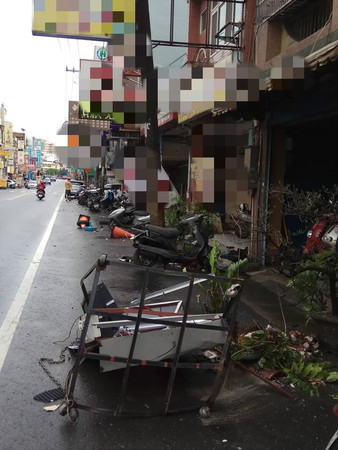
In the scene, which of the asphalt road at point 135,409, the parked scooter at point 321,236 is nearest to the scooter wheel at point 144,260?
the asphalt road at point 135,409

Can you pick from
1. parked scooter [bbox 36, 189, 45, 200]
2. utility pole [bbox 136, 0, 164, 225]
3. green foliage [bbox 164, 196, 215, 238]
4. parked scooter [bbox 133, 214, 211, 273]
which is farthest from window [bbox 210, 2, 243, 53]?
parked scooter [bbox 36, 189, 45, 200]

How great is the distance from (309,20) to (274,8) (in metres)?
0.84

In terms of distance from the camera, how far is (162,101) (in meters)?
9.21

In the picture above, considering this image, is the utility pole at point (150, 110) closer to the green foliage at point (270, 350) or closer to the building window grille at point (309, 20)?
the building window grille at point (309, 20)

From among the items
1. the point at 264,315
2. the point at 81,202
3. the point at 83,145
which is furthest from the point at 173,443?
the point at 81,202

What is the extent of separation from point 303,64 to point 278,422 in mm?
4272

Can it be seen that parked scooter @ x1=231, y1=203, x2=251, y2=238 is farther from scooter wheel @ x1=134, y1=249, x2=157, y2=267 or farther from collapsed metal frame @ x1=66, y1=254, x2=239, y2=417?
collapsed metal frame @ x1=66, y1=254, x2=239, y2=417

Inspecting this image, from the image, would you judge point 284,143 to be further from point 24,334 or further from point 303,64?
point 24,334

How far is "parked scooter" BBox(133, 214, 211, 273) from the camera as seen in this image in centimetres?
769

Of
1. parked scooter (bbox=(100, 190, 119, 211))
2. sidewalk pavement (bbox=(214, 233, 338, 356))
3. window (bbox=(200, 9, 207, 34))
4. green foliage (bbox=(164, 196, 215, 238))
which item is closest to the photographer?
sidewalk pavement (bbox=(214, 233, 338, 356))

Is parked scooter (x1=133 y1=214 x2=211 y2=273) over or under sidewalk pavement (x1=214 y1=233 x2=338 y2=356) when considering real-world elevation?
over

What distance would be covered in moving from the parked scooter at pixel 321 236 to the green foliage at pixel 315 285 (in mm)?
1026

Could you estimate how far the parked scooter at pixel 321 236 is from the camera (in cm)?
562

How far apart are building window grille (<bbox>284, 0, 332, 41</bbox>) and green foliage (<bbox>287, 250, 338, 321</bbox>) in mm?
4658
